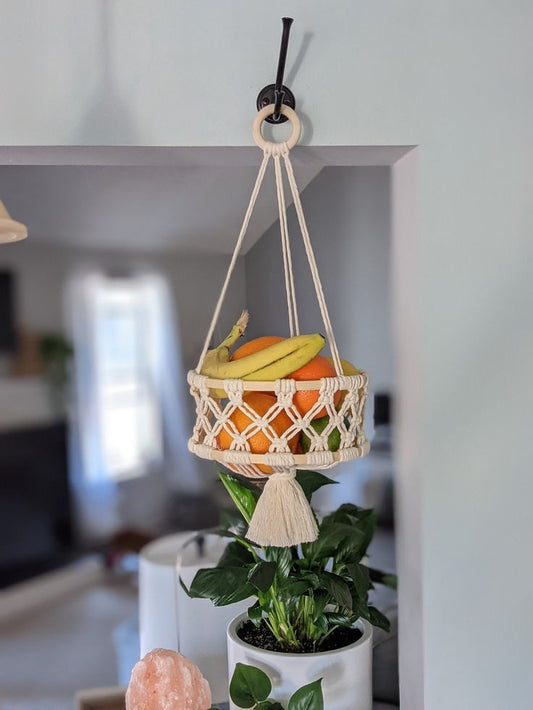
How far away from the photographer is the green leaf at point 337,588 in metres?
1.02

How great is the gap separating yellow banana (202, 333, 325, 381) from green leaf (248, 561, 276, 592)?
33 centimetres

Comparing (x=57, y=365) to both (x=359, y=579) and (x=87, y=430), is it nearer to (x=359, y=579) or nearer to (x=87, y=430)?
(x=87, y=430)

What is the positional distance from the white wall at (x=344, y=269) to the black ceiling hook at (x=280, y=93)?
42 cm

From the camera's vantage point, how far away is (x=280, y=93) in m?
0.92

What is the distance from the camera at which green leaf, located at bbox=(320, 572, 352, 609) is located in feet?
3.36

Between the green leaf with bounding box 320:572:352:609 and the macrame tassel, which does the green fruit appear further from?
the green leaf with bounding box 320:572:352:609

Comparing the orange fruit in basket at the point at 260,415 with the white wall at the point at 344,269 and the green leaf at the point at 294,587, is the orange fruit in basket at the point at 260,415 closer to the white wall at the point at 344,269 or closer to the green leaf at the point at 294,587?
the green leaf at the point at 294,587

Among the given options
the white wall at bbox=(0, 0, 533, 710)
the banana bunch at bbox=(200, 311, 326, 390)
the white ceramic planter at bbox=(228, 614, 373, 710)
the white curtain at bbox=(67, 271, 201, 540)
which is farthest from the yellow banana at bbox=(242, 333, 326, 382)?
the white curtain at bbox=(67, 271, 201, 540)

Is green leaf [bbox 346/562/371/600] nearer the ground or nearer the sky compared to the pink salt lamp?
nearer the sky

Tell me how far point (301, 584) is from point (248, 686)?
15 centimetres

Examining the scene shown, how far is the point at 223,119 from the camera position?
3.15ft

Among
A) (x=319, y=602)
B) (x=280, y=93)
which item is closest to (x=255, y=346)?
(x=280, y=93)

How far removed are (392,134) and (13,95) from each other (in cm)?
48

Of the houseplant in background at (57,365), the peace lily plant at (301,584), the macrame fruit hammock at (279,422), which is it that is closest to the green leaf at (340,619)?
the peace lily plant at (301,584)
